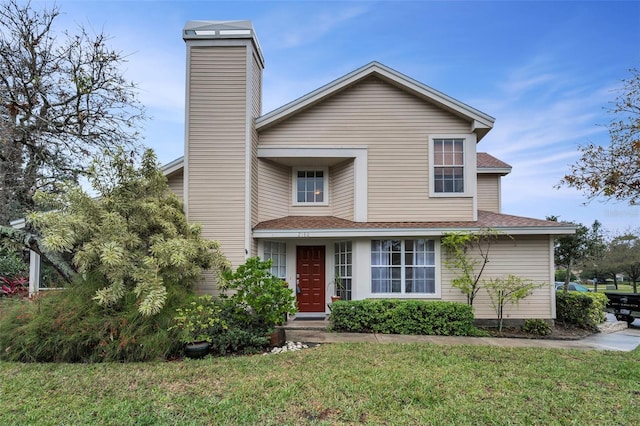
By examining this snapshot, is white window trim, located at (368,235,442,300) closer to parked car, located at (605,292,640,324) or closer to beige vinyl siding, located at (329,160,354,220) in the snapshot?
beige vinyl siding, located at (329,160,354,220)

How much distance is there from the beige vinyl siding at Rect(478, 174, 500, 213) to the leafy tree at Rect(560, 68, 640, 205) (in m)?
4.10

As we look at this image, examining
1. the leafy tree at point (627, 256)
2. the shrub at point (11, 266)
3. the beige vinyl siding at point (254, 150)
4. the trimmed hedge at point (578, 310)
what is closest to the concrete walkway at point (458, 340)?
the trimmed hedge at point (578, 310)

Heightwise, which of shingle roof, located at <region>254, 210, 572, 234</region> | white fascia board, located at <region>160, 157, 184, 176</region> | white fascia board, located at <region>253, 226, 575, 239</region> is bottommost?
white fascia board, located at <region>253, 226, 575, 239</region>

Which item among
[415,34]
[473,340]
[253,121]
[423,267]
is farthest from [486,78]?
[473,340]

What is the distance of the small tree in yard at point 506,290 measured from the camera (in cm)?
998

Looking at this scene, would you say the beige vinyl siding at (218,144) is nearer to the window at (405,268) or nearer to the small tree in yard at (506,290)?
the window at (405,268)

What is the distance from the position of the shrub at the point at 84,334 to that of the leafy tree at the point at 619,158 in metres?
12.0

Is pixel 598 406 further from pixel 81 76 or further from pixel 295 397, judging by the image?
pixel 81 76

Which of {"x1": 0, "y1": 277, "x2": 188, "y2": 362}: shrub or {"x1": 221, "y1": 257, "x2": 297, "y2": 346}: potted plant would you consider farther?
{"x1": 221, "y1": 257, "x2": 297, "y2": 346}: potted plant

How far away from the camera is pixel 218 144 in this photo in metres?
10.7

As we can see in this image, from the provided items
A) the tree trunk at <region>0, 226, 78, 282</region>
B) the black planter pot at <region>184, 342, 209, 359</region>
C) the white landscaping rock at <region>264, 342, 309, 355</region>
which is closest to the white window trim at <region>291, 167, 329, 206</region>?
the white landscaping rock at <region>264, 342, 309, 355</region>

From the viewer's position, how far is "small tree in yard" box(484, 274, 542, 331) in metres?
9.98

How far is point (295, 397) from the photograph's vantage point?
493 cm

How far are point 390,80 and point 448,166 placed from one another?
3388mm
